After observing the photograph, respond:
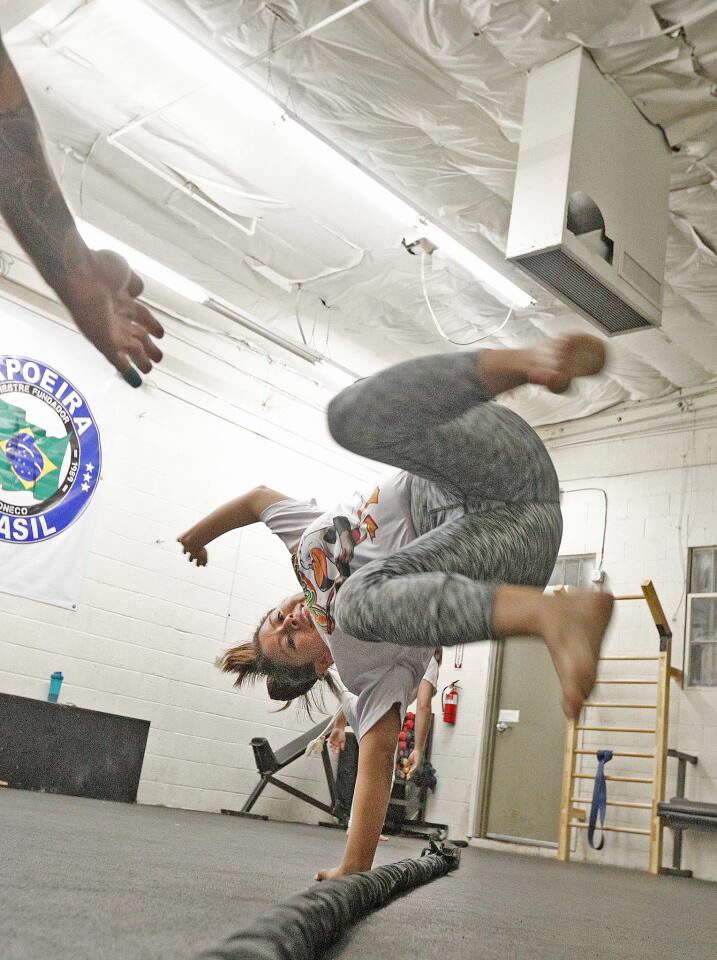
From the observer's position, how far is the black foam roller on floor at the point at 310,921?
3.04ft

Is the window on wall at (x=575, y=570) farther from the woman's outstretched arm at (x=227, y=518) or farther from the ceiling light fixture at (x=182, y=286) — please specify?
the woman's outstretched arm at (x=227, y=518)

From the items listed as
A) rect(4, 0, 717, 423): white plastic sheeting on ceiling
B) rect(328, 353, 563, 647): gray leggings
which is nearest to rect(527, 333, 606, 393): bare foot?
rect(328, 353, 563, 647): gray leggings

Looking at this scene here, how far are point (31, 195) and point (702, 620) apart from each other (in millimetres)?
6400

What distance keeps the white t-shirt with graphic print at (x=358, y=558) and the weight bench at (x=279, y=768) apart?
489 cm

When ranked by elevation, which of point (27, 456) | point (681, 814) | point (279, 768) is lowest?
point (279, 768)

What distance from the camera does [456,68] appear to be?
439 centimetres

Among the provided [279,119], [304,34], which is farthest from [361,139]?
[304,34]

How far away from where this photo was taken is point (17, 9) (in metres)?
4.26

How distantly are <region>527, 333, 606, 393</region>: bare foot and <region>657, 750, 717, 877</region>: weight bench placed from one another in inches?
202

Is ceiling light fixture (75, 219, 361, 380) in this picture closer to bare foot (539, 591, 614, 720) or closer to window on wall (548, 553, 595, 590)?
window on wall (548, 553, 595, 590)

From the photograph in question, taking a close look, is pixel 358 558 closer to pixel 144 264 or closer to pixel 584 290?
pixel 584 290

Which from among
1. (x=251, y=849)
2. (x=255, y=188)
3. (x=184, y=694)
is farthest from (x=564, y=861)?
(x=255, y=188)

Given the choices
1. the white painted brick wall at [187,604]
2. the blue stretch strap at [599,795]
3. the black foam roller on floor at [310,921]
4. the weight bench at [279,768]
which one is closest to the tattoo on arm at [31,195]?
the black foam roller on floor at [310,921]

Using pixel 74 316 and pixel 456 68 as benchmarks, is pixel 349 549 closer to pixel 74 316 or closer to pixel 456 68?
pixel 74 316
